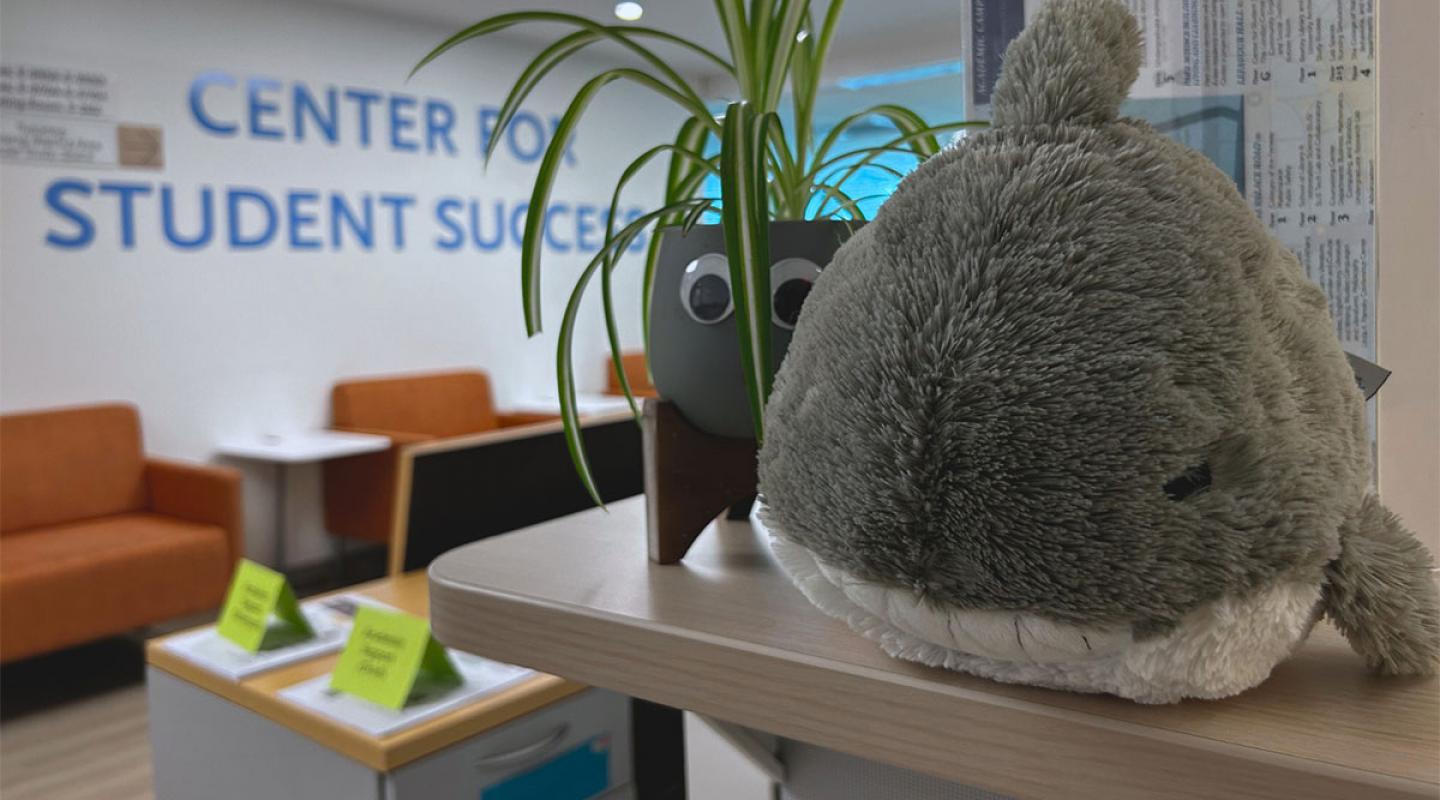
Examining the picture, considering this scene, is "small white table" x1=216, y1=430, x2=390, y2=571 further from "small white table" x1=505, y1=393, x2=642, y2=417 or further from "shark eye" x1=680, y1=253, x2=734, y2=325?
"shark eye" x1=680, y1=253, x2=734, y2=325

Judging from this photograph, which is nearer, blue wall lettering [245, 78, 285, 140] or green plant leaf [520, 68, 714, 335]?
green plant leaf [520, 68, 714, 335]

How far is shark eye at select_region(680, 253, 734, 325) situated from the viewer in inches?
27.3

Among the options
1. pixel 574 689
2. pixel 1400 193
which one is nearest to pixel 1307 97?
pixel 1400 193

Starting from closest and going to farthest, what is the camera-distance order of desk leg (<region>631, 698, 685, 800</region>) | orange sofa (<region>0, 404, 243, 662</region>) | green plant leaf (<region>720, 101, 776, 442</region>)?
1. green plant leaf (<region>720, 101, 776, 442</region>)
2. desk leg (<region>631, 698, 685, 800</region>)
3. orange sofa (<region>0, 404, 243, 662</region>)

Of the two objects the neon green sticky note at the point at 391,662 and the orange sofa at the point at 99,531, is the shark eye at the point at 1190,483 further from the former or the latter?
the orange sofa at the point at 99,531

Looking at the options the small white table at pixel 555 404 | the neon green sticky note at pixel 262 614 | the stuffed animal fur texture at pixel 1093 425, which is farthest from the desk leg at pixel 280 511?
the stuffed animal fur texture at pixel 1093 425

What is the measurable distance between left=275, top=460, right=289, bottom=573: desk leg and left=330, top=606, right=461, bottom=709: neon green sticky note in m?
3.66

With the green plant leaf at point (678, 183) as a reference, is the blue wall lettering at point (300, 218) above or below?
above

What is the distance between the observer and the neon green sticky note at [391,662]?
1.57 meters

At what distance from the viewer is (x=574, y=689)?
5.86 feet

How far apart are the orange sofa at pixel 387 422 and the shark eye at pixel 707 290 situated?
4.45m

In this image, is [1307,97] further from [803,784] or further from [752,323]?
[803,784]

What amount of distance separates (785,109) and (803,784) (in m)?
0.54

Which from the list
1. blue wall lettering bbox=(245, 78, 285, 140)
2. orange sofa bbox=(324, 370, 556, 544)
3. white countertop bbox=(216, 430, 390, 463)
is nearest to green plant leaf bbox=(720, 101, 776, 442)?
white countertop bbox=(216, 430, 390, 463)
